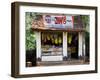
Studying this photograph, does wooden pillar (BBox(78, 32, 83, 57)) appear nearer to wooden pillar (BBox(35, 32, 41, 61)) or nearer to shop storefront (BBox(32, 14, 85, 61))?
shop storefront (BBox(32, 14, 85, 61))

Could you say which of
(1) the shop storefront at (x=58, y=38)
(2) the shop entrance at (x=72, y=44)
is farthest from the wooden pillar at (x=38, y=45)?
(2) the shop entrance at (x=72, y=44)

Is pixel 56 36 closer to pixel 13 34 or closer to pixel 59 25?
pixel 59 25

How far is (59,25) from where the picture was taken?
1786mm

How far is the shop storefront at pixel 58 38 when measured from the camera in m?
1.74

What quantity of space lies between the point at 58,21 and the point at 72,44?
206 millimetres

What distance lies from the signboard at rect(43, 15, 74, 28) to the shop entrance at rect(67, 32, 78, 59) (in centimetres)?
7

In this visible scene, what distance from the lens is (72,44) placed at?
6.04 ft

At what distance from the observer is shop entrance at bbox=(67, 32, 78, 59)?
1.83 metres

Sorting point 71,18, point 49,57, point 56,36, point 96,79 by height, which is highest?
point 71,18

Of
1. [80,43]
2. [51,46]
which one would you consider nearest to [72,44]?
[80,43]

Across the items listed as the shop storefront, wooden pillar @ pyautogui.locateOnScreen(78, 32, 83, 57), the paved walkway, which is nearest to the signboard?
the shop storefront

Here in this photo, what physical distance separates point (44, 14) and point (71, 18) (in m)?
0.22

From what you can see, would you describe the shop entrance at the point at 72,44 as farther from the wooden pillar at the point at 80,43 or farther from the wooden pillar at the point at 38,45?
the wooden pillar at the point at 38,45

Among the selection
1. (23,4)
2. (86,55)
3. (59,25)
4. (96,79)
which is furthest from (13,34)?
(96,79)
